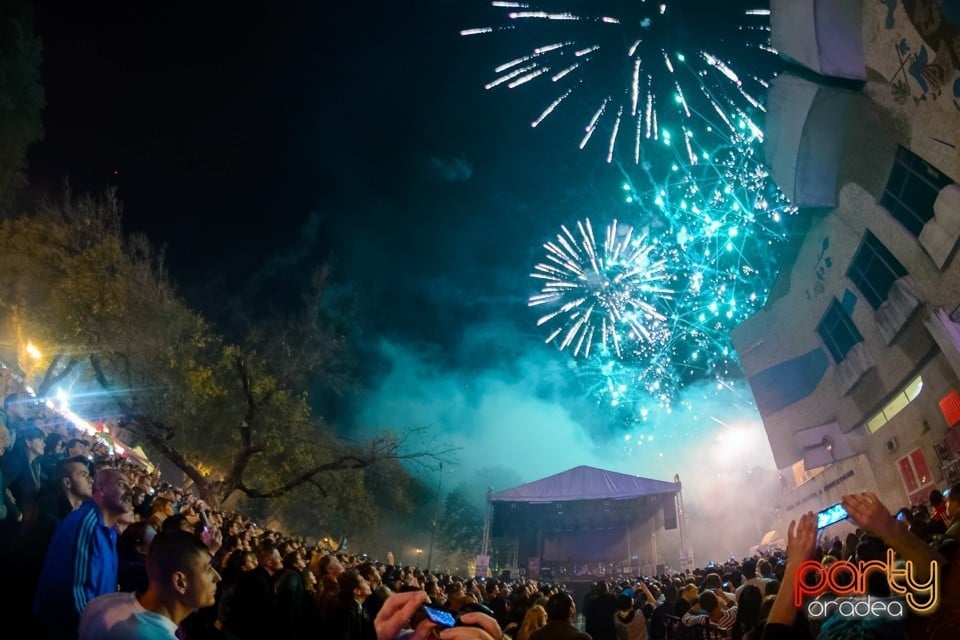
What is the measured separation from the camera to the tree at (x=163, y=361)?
22781 millimetres

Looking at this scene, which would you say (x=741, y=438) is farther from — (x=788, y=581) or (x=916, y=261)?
(x=788, y=581)

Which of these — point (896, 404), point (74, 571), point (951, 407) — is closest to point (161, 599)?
point (74, 571)

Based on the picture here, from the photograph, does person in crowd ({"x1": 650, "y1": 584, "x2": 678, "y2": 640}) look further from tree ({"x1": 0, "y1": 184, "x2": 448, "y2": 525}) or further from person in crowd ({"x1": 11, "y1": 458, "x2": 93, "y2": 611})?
tree ({"x1": 0, "y1": 184, "x2": 448, "y2": 525})

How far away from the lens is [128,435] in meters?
30.8

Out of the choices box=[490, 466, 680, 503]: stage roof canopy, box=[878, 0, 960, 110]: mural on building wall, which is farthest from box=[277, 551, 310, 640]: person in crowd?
box=[490, 466, 680, 503]: stage roof canopy

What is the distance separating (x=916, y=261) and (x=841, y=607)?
15.0 meters

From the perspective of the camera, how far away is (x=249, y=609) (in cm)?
377

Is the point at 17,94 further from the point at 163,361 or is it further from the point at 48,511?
the point at 48,511

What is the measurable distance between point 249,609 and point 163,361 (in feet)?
81.0

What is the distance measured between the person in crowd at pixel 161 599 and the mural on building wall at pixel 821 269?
68.7ft

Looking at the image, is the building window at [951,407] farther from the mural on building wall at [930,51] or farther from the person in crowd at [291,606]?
the person in crowd at [291,606]

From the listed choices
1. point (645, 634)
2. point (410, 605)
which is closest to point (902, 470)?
point (645, 634)

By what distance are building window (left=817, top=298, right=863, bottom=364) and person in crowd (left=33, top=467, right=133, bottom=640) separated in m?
20.9

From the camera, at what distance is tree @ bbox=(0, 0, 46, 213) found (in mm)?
22703
